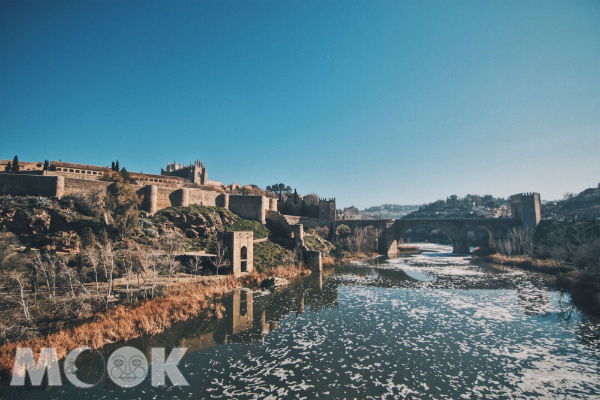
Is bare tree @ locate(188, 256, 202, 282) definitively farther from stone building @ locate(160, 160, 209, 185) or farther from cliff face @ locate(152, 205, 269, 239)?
stone building @ locate(160, 160, 209, 185)

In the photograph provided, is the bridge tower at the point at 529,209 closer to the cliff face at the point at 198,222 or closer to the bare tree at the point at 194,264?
the cliff face at the point at 198,222

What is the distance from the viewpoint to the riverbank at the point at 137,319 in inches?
482

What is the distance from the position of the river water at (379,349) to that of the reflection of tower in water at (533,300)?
0.34 feet

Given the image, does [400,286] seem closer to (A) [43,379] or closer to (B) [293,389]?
(B) [293,389]

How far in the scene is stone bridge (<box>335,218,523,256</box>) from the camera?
178ft

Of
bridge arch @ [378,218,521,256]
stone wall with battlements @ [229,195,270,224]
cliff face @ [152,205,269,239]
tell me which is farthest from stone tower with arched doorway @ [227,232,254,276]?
bridge arch @ [378,218,521,256]

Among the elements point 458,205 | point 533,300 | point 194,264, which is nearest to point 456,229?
point 533,300

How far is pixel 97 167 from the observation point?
41.7 m

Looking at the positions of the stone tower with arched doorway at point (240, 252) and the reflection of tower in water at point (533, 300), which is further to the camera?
the stone tower with arched doorway at point (240, 252)

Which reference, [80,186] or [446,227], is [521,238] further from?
[80,186]

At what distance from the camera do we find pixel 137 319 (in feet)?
50.5

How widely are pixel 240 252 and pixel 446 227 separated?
44612 millimetres

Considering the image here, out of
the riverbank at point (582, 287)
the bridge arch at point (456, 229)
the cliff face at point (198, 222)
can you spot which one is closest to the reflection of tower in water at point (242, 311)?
the cliff face at point (198, 222)

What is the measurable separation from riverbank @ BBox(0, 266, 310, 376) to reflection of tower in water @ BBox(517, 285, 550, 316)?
1990cm
